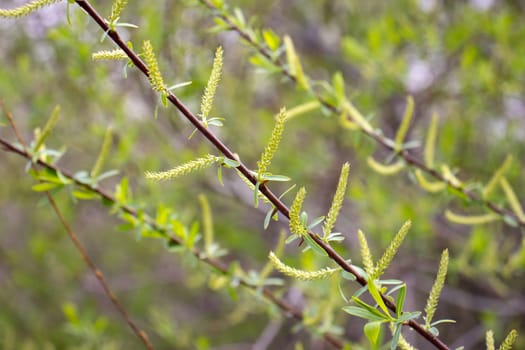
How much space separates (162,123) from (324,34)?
1223 millimetres

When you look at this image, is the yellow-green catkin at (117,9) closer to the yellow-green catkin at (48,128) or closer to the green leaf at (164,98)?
the green leaf at (164,98)

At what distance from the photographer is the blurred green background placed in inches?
69.9

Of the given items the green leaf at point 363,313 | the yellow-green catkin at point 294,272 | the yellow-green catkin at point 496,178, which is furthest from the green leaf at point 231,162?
the yellow-green catkin at point 496,178

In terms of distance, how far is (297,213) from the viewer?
1.75 ft

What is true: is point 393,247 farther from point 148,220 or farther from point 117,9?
point 148,220

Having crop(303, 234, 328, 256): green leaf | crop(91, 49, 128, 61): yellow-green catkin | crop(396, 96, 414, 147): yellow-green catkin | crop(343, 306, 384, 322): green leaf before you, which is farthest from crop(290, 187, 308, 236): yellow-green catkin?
crop(396, 96, 414, 147): yellow-green catkin

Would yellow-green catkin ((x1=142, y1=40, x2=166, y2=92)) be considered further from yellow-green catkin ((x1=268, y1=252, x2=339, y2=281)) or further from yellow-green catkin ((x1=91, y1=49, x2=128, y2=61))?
yellow-green catkin ((x1=268, y1=252, x2=339, y2=281))

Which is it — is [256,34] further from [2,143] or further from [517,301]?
[517,301]

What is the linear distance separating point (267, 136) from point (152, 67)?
194 centimetres

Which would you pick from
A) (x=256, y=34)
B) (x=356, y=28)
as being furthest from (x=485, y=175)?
(x=256, y=34)

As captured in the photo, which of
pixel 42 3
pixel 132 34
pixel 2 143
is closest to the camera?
pixel 42 3

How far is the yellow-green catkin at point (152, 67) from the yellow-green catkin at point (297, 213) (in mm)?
192

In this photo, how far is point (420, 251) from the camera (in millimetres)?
2139

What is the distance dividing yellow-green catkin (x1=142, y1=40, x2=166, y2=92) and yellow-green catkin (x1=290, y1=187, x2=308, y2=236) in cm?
19
